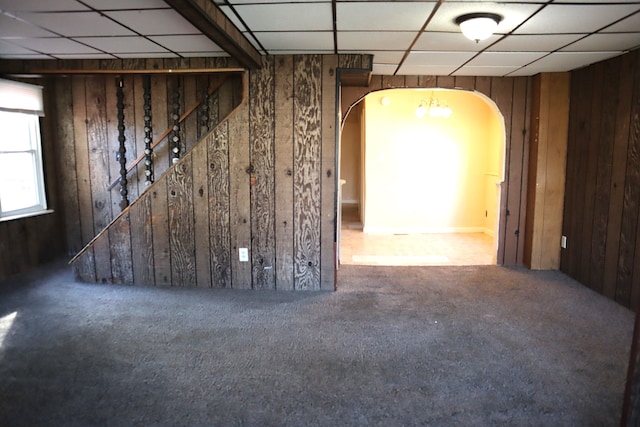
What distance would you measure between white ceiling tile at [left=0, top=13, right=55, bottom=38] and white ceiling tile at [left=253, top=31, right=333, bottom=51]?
144 cm

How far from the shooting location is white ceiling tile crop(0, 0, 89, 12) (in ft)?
7.96

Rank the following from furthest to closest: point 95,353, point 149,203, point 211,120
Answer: point 211,120
point 149,203
point 95,353

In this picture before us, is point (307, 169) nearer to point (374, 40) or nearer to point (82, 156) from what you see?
point (374, 40)

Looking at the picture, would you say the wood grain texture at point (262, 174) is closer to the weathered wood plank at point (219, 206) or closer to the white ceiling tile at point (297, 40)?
the weathered wood plank at point (219, 206)

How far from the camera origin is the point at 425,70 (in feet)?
14.2

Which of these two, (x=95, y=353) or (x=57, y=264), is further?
(x=57, y=264)

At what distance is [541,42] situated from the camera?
10.6 feet

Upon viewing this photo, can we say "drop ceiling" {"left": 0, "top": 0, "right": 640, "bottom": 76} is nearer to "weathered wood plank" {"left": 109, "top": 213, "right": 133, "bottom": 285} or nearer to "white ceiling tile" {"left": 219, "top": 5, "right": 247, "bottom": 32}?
"white ceiling tile" {"left": 219, "top": 5, "right": 247, "bottom": 32}

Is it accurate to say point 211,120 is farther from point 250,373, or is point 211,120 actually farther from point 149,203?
point 250,373

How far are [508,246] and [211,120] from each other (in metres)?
3.35

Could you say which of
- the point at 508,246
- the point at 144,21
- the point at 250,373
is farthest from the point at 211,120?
the point at 508,246

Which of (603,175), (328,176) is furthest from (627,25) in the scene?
(328,176)

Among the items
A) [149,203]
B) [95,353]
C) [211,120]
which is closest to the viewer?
[95,353]

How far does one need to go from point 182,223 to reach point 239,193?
0.59 meters
